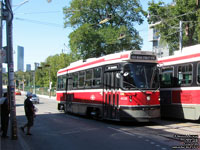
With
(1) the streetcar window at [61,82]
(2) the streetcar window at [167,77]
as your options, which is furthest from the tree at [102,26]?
(2) the streetcar window at [167,77]

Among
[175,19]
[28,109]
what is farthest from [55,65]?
[28,109]

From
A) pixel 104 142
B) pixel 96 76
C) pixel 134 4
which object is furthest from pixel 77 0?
pixel 104 142

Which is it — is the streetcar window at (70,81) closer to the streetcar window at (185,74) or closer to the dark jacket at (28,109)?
the streetcar window at (185,74)

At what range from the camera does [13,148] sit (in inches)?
344

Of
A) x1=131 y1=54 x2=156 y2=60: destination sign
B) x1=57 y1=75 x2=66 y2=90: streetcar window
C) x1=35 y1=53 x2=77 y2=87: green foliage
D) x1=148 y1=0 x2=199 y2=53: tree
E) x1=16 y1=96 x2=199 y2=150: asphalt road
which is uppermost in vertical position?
x1=148 y1=0 x2=199 y2=53: tree

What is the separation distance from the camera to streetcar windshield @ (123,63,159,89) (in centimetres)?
1287

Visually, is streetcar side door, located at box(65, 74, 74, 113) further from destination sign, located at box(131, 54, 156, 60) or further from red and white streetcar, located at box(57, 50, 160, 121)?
destination sign, located at box(131, 54, 156, 60)

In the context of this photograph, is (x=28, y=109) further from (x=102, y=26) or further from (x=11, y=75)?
(x=102, y=26)

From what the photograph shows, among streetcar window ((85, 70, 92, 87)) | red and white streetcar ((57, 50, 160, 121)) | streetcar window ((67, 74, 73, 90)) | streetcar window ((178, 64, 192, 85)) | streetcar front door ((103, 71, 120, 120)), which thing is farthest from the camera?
streetcar window ((67, 74, 73, 90))

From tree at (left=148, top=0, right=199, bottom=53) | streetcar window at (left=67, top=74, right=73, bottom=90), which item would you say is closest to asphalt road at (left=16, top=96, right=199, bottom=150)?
streetcar window at (left=67, top=74, right=73, bottom=90)

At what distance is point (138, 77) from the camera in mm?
12938

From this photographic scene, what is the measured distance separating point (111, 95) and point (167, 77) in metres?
3.83

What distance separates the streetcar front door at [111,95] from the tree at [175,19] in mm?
19354

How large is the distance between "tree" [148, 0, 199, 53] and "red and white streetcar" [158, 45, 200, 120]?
1704 cm
